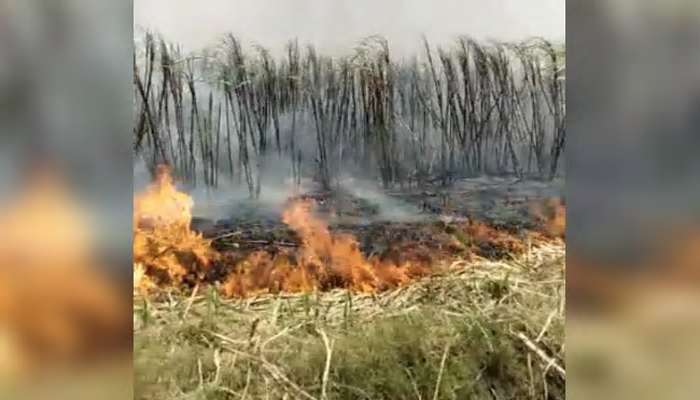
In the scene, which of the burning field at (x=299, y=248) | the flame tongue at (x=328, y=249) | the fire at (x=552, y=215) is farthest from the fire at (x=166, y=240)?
the fire at (x=552, y=215)

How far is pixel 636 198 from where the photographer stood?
1475 millimetres

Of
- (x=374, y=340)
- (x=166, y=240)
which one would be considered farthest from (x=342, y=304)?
(x=166, y=240)

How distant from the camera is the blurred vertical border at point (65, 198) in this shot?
1375mm

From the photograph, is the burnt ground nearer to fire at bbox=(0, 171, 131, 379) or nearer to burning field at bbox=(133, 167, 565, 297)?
burning field at bbox=(133, 167, 565, 297)

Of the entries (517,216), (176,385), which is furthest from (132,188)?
(517,216)

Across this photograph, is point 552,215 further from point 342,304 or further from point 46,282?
point 46,282

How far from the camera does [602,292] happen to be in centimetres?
149

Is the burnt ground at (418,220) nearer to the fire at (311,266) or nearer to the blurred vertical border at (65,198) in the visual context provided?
the fire at (311,266)

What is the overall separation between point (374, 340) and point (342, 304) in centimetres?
9

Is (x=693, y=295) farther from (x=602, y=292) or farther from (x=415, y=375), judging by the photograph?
(x=415, y=375)

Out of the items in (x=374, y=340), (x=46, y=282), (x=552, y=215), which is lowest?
(x=374, y=340)

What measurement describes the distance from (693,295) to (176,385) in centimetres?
96

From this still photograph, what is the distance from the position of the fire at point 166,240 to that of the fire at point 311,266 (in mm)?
75

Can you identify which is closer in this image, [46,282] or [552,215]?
[46,282]
